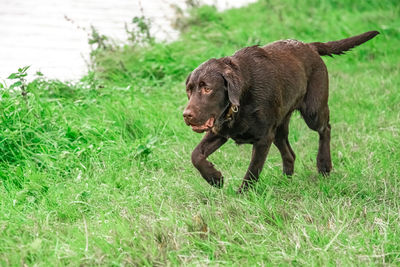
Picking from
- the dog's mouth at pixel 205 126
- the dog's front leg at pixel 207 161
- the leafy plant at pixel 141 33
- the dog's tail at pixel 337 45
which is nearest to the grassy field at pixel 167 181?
the dog's front leg at pixel 207 161

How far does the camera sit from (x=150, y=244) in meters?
3.08

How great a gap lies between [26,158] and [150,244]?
180 centimetres

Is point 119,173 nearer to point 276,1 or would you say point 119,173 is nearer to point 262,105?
point 262,105

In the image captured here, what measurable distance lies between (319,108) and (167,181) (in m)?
1.42

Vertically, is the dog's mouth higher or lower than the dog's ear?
lower

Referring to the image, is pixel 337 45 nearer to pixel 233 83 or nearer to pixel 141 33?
pixel 233 83

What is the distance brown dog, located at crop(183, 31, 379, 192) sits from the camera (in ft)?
12.4

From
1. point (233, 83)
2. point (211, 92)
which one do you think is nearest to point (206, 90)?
point (211, 92)

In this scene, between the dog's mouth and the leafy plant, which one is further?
the leafy plant

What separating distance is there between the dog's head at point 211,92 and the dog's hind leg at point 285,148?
97cm

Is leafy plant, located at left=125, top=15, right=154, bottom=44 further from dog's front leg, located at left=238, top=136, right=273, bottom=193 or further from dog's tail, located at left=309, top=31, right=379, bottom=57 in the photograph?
dog's front leg, located at left=238, top=136, right=273, bottom=193

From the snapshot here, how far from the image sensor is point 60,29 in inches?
349

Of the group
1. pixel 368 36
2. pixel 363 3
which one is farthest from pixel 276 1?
pixel 368 36

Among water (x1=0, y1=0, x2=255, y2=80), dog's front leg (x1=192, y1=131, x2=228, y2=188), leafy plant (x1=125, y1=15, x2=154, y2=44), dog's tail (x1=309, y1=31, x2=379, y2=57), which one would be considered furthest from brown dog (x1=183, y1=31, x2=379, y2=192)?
leafy plant (x1=125, y1=15, x2=154, y2=44)
